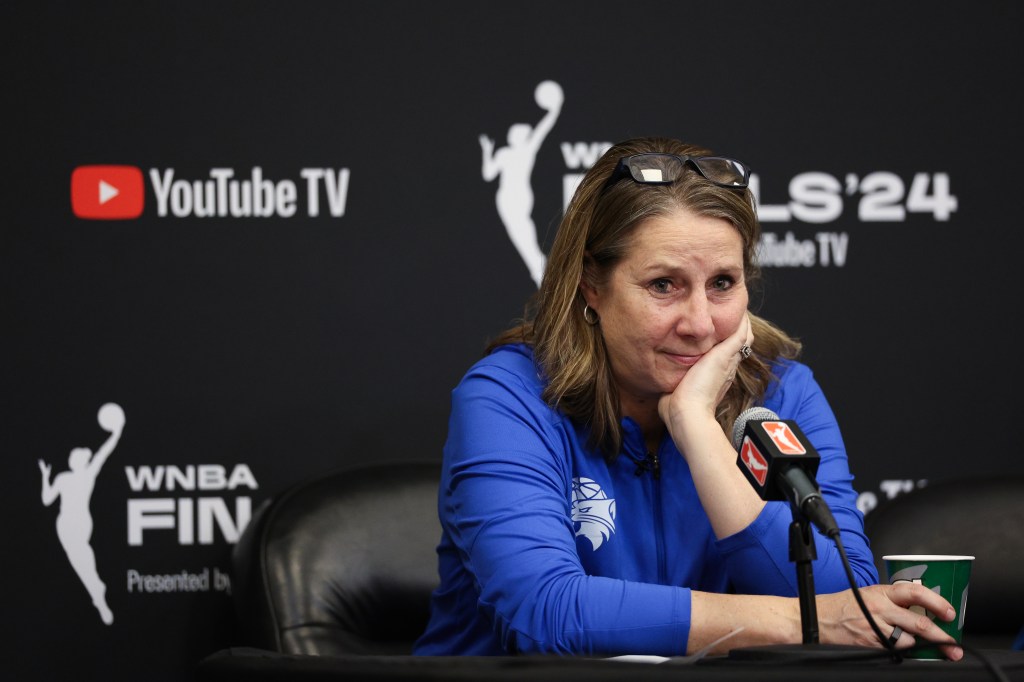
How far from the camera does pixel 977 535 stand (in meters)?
2.20

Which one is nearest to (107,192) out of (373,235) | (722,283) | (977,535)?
(373,235)

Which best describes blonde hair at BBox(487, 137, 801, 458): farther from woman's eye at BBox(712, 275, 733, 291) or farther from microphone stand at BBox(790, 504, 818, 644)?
microphone stand at BBox(790, 504, 818, 644)

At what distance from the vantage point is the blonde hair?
1.74 metres

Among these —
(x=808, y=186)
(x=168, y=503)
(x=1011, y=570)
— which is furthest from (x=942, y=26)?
(x=168, y=503)

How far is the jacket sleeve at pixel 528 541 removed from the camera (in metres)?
1.43

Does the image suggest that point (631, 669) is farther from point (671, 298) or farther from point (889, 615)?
point (671, 298)

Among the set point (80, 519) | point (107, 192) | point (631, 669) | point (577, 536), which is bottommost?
point (80, 519)

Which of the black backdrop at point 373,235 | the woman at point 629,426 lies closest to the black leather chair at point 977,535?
the black backdrop at point 373,235

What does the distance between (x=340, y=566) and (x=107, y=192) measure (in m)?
1.06

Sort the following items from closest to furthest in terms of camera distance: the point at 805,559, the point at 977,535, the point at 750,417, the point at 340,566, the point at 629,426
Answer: the point at 805,559 < the point at 750,417 < the point at 629,426 < the point at 340,566 < the point at 977,535

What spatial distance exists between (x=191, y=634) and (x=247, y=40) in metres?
1.36

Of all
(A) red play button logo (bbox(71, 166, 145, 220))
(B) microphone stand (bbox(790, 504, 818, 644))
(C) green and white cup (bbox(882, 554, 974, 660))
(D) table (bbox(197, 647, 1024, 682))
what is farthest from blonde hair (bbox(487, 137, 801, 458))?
(A) red play button logo (bbox(71, 166, 145, 220))

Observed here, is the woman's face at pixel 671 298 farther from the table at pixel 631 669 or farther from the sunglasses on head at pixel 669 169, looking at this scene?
the table at pixel 631 669

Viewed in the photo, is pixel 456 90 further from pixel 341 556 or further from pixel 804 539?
pixel 804 539
